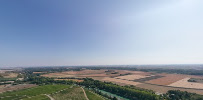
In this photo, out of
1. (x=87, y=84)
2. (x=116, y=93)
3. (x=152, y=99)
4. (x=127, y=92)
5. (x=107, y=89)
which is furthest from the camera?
(x=87, y=84)

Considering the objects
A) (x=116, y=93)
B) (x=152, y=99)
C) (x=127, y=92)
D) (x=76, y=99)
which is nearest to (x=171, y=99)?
(x=152, y=99)

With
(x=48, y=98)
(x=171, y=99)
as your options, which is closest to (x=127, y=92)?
(x=171, y=99)

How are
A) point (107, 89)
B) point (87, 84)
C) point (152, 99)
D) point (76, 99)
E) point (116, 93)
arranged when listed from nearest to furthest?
1. point (152, 99)
2. point (76, 99)
3. point (116, 93)
4. point (107, 89)
5. point (87, 84)

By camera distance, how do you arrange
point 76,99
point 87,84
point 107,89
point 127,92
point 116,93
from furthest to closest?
point 87,84, point 107,89, point 116,93, point 127,92, point 76,99

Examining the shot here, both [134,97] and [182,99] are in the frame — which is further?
[134,97]

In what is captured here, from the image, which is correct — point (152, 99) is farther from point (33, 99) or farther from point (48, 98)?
point (33, 99)

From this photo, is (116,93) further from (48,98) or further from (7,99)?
(7,99)

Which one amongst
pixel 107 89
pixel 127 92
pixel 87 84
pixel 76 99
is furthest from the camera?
pixel 87 84

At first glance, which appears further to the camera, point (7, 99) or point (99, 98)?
point (99, 98)
